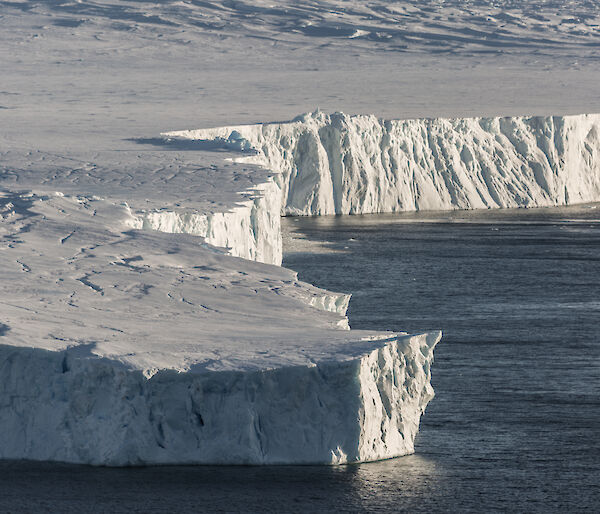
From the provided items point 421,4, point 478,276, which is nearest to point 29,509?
point 478,276

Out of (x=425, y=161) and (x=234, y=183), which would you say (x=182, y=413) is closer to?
(x=234, y=183)

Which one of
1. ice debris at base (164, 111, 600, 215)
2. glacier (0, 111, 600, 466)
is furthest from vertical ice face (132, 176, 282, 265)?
ice debris at base (164, 111, 600, 215)

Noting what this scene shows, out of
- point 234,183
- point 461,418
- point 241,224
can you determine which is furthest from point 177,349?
point 234,183

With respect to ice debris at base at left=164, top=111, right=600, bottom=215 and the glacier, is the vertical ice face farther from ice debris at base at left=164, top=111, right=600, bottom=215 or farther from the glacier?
ice debris at base at left=164, top=111, right=600, bottom=215

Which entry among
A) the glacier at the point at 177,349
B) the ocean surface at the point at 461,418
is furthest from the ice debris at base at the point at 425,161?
the glacier at the point at 177,349

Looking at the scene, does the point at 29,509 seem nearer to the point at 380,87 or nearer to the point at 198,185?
the point at 198,185

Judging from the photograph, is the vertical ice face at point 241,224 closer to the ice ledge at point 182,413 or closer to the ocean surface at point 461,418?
the ocean surface at point 461,418

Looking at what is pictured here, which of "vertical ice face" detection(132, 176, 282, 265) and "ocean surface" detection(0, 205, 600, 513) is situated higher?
"vertical ice face" detection(132, 176, 282, 265)
